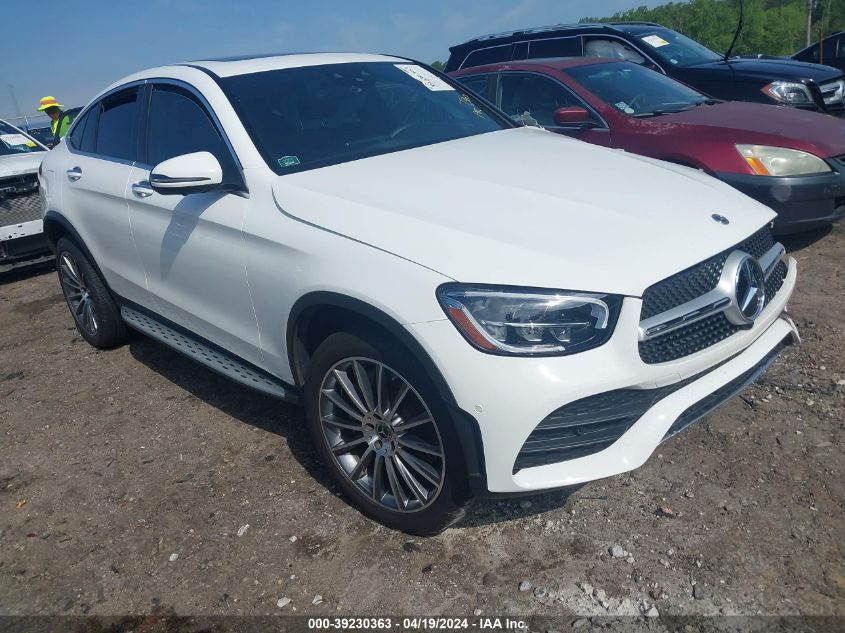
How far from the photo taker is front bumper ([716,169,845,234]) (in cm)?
466

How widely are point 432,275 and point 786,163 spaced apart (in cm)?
363

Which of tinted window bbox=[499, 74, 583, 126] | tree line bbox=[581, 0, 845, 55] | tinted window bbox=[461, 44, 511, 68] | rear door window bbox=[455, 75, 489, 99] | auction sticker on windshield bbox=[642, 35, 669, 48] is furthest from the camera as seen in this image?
tree line bbox=[581, 0, 845, 55]

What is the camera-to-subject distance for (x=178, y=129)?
3504mm

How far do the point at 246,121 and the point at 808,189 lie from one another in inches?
147

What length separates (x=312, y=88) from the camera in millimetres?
3424

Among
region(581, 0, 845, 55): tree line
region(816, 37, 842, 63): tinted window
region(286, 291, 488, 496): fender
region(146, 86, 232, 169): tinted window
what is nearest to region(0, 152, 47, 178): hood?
region(146, 86, 232, 169): tinted window

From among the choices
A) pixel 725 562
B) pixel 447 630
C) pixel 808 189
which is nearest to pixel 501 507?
pixel 447 630

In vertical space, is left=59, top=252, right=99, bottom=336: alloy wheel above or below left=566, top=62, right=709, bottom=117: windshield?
below

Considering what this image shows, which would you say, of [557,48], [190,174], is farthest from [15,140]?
[557,48]

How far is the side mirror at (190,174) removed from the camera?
9.41ft

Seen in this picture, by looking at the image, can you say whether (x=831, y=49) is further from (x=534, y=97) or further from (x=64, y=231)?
(x=64, y=231)

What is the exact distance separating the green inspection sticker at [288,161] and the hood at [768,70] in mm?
5985

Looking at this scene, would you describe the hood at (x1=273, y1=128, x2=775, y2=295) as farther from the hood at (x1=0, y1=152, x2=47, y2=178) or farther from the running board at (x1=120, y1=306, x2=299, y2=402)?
the hood at (x1=0, y1=152, x2=47, y2=178)

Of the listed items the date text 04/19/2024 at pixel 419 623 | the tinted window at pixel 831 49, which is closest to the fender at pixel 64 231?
the date text 04/19/2024 at pixel 419 623
